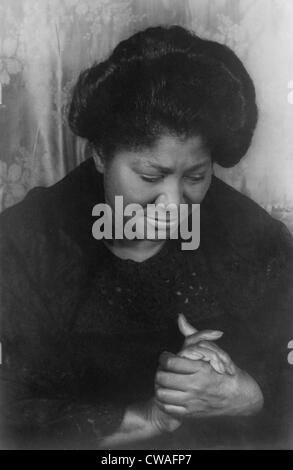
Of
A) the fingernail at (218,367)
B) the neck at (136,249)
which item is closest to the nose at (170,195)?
the neck at (136,249)

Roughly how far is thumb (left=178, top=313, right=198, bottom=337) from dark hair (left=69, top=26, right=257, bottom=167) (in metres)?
0.44

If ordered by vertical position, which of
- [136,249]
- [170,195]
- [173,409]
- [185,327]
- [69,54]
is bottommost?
[173,409]

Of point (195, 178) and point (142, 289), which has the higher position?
point (195, 178)

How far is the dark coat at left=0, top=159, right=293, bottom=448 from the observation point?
1.83m

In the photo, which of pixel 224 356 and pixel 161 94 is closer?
pixel 161 94

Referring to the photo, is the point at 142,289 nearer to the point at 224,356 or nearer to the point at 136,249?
the point at 136,249

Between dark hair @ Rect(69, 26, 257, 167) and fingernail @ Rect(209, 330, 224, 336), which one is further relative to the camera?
fingernail @ Rect(209, 330, 224, 336)

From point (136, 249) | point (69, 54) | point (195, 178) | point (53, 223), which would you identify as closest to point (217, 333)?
point (136, 249)

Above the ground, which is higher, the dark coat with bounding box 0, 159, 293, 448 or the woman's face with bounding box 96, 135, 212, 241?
the woman's face with bounding box 96, 135, 212, 241

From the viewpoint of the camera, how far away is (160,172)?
1.78 metres


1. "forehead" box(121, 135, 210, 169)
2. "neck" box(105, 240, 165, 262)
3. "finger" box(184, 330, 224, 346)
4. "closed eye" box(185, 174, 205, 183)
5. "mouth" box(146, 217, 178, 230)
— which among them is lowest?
"finger" box(184, 330, 224, 346)

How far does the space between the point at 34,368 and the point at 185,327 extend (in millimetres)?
413

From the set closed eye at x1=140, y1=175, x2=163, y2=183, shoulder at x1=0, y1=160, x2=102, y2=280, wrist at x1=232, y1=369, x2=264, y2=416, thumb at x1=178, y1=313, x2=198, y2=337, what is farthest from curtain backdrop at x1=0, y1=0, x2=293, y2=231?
wrist at x1=232, y1=369, x2=264, y2=416

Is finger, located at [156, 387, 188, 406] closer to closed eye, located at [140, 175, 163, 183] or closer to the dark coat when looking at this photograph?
the dark coat
